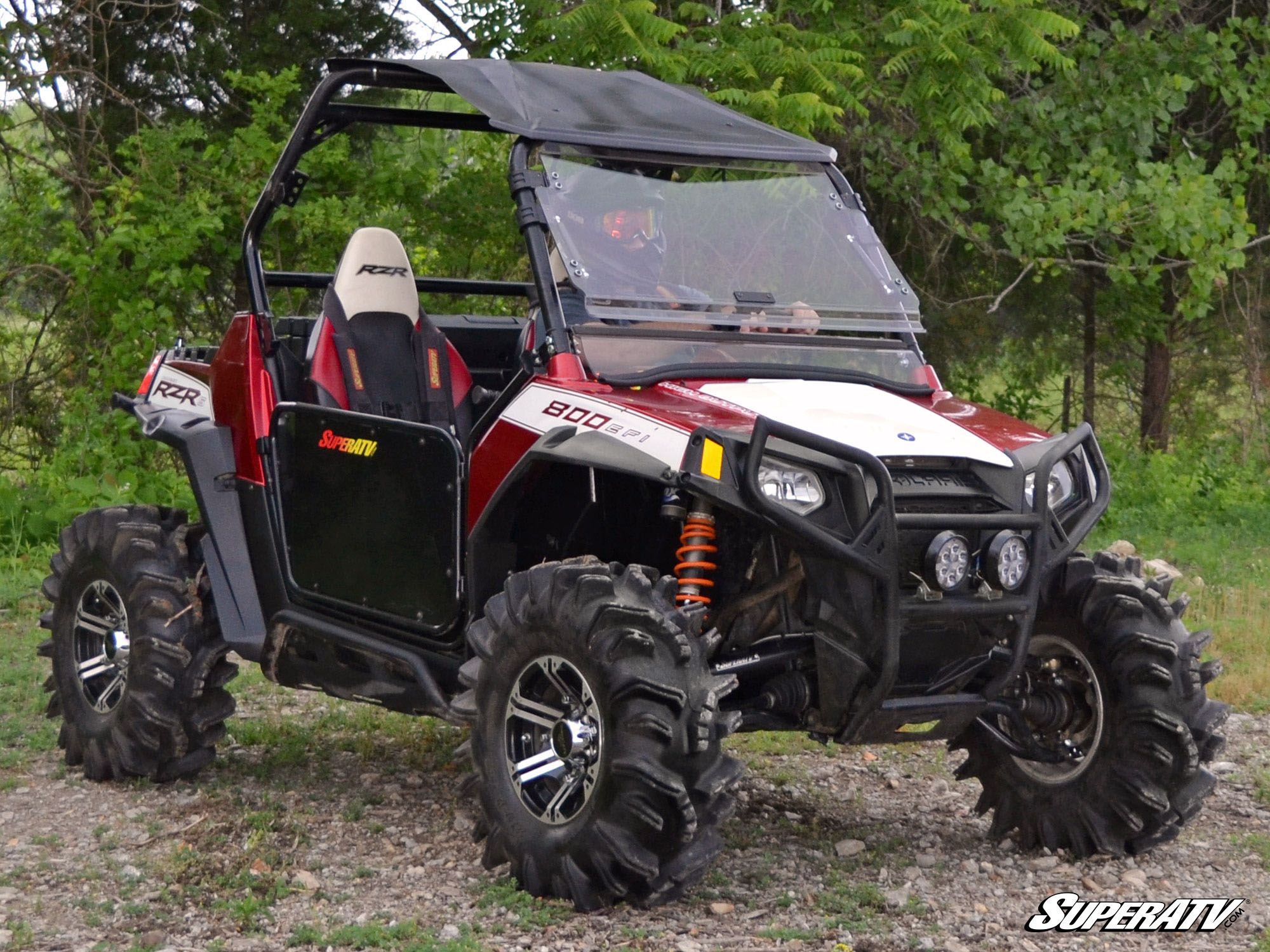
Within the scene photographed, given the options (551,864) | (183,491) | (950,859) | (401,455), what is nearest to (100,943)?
(551,864)

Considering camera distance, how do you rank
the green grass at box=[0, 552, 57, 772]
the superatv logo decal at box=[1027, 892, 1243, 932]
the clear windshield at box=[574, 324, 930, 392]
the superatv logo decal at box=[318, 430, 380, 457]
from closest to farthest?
1. the superatv logo decal at box=[1027, 892, 1243, 932]
2. the clear windshield at box=[574, 324, 930, 392]
3. the superatv logo decal at box=[318, 430, 380, 457]
4. the green grass at box=[0, 552, 57, 772]

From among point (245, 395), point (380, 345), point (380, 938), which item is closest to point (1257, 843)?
point (380, 938)

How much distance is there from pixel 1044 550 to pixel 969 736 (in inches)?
42.6

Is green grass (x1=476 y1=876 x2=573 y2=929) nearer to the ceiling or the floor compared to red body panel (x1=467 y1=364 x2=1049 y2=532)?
nearer to the floor

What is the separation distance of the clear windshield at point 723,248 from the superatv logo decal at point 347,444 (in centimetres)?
88

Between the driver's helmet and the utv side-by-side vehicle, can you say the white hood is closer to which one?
the utv side-by-side vehicle

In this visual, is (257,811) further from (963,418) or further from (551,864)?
(963,418)

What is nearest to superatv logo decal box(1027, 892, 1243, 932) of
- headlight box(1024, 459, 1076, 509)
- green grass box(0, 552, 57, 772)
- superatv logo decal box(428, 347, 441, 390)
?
headlight box(1024, 459, 1076, 509)

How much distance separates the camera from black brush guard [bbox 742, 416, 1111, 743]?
4.14 meters

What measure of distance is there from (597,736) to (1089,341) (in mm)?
11107

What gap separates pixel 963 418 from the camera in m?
4.89

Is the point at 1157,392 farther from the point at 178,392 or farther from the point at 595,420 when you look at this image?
the point at 595,420

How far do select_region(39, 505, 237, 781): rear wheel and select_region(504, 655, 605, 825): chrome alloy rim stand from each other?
5.70 ft

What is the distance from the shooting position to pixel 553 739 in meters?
4.50
